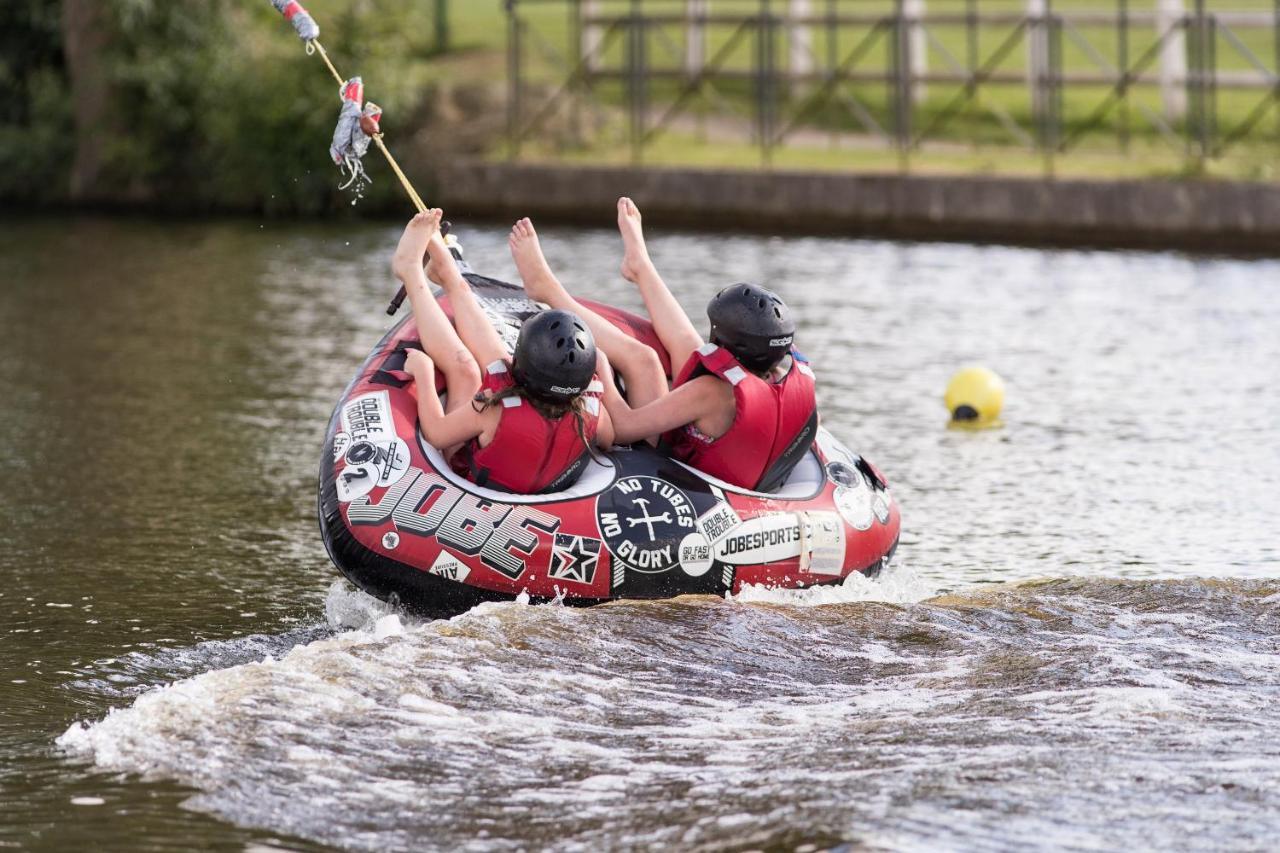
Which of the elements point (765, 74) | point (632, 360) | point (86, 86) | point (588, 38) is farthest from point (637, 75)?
point (632, 360)

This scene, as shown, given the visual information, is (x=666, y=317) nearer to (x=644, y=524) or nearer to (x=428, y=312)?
(x=428, y=312)

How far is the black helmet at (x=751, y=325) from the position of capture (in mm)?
7547

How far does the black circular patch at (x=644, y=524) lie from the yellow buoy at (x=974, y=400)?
14.8 feet

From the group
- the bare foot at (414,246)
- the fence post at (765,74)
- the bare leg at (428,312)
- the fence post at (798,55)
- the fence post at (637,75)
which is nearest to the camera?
the bare leg at (428,312)

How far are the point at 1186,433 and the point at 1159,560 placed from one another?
273 centimetres

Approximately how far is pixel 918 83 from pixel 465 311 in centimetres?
1663

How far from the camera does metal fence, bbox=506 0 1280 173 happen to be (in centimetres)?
2017

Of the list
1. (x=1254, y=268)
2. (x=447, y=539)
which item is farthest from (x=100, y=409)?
(x=1254, y=268)

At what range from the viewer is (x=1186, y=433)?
11.0 meters

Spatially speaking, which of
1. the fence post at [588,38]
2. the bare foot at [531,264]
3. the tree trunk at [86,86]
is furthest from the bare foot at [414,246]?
the tree trunk at [86,86]

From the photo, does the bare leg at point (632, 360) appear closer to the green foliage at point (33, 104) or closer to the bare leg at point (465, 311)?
the bare leg at point (465, 311)

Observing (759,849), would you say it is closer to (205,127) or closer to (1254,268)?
(1254,268)

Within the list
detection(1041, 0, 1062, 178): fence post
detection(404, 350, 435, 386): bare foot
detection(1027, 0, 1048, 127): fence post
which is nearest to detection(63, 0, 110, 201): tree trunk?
detection(1027, 0, 1048, 127): fence post

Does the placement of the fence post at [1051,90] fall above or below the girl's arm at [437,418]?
above
